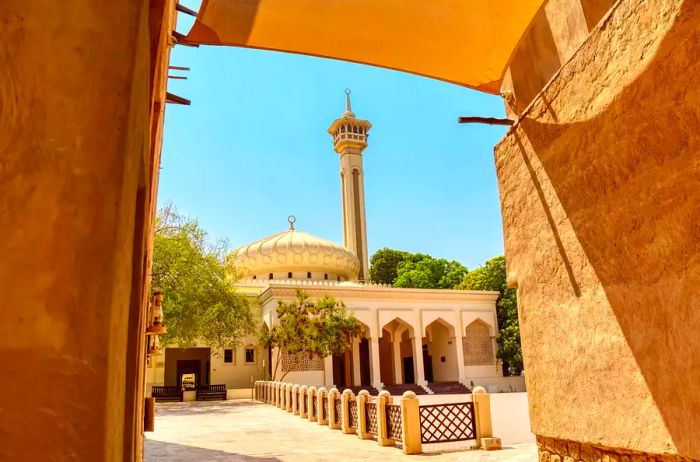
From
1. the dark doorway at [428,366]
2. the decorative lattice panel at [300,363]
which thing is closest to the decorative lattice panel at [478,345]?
the dark doorway at [428,366]

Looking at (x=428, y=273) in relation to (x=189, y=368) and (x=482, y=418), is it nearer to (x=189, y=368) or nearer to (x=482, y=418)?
(x=189, y=368)

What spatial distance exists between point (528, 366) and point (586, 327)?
2.67 feet

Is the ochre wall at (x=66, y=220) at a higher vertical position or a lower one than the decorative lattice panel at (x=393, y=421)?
higher

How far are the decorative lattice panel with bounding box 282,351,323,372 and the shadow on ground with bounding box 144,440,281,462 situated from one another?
1171 centimetres

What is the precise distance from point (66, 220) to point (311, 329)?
1853 cm

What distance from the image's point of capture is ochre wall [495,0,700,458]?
2764 mm

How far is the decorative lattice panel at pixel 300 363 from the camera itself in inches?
818

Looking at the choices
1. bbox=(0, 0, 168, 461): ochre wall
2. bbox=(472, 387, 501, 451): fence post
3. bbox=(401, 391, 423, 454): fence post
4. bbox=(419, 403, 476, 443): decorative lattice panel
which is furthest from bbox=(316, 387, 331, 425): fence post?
bbox=(0, 0, 168, 461): ochre wall

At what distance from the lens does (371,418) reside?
371 inches

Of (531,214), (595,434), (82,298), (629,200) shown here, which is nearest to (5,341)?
(82,298)

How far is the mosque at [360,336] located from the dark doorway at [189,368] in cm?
5

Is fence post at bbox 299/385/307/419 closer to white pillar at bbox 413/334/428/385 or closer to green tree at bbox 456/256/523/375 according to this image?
green tree at bbox 456/256/523/375

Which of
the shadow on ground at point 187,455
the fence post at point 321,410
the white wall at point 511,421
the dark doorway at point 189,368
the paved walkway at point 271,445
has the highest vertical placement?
the dark doorway at point 189,368

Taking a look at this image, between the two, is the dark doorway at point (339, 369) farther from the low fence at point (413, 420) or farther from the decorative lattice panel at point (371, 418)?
the decorative lattice panel at point (371, 418)
